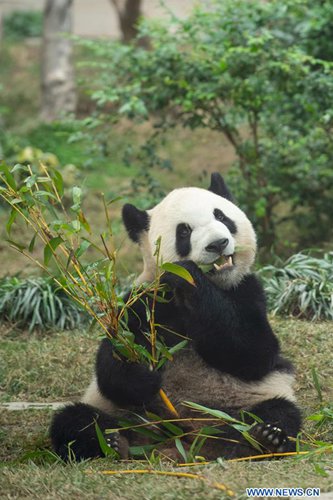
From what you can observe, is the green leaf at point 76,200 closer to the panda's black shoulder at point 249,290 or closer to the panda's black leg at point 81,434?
the panda's black shoulder at point 249,290

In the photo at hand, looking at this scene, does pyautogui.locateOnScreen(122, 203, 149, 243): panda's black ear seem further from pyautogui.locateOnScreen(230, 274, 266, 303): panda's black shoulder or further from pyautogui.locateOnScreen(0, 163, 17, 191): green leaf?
pyautogui.locateOnScreen(0, 163, 17, 191): green leaf

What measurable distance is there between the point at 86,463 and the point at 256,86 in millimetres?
4988

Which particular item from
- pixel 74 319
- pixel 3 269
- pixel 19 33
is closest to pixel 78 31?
pixel 19 33

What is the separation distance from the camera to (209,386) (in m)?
4.76

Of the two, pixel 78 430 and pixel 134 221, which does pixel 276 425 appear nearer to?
pixel 78 430

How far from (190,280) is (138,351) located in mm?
Result: 469

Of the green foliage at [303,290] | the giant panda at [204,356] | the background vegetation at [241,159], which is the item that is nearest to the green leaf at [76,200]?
the giant panda at [204,356]

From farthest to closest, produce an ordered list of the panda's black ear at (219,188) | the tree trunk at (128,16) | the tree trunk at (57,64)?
the tree trunk at (128,16) → the tree trunk at (57,64) → the panda's black ear at (219,188)

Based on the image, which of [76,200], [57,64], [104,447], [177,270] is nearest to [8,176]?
[76,200]

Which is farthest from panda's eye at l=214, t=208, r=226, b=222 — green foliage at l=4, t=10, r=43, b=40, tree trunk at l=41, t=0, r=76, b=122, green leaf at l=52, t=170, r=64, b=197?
green foliage at l=4, t=10, r=43, b=40

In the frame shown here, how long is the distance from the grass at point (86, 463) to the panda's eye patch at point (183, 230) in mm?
1170

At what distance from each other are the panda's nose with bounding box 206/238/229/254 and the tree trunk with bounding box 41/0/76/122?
10250 mm

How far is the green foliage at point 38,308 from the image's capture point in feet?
24.5

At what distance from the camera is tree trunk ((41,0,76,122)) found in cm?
1450
